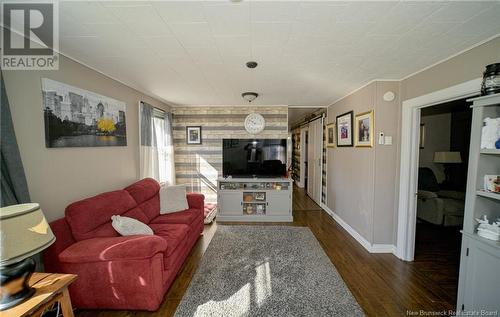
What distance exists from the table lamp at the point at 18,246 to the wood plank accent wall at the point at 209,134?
3386mm

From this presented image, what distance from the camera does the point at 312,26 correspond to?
1.51 metres

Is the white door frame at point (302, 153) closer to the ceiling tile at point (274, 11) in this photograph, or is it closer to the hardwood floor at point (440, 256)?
the hardwood floor at point (440, 256)

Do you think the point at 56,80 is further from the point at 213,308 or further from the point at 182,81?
the point at 213,308

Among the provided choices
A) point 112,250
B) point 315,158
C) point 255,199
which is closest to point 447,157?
point 315,158

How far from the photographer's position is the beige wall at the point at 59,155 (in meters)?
1.67

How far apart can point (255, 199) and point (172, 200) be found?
1.63 meters

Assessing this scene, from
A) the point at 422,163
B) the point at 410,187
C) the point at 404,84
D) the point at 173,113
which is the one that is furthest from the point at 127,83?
the point at 422,163

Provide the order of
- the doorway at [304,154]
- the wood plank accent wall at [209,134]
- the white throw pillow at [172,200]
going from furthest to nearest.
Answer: the doorway at [304,154] → the wood plank accent wall at [209,134] → the white throw pillow at [172,200]

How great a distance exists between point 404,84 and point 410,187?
4.46 ft

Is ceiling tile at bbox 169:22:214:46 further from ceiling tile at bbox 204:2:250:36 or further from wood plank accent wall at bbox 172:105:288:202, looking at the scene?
wood plank accent wall at bbox 172:105:288:202

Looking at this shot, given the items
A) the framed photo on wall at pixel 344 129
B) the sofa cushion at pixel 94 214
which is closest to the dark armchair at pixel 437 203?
the framed photo on wall at pixel 344 129

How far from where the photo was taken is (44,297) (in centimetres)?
120

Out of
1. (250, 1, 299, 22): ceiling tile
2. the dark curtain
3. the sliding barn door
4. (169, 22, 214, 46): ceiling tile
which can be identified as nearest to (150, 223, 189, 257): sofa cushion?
the dark curtain

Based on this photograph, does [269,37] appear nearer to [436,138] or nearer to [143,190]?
[143,190]
